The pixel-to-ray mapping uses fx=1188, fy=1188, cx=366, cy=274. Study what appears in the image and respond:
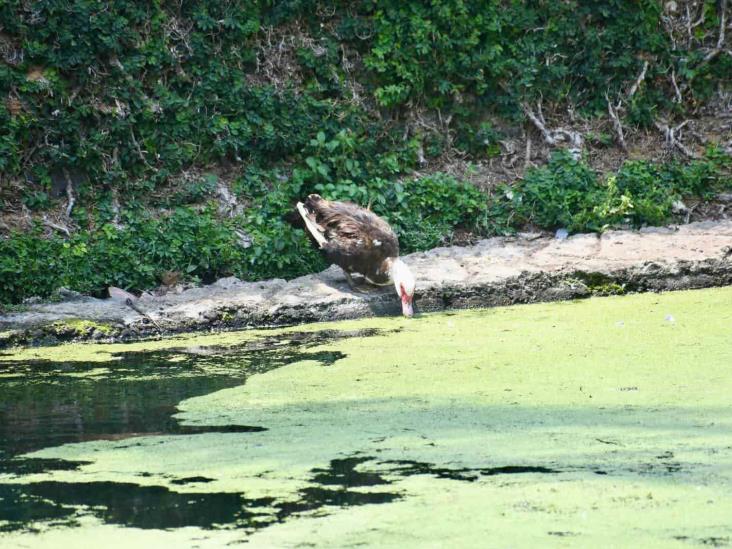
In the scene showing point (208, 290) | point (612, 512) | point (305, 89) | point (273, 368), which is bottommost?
point (612, 512)

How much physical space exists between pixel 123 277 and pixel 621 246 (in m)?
3.64

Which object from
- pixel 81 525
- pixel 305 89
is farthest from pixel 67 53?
pixel 81 525

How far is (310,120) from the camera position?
10.4m

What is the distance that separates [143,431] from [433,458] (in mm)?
1326

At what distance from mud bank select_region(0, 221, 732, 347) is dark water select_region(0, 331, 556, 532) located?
593 millimetres

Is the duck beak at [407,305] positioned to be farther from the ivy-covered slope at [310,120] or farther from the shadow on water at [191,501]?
the shadow on water at [191,501]

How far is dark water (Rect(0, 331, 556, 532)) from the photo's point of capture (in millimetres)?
3707

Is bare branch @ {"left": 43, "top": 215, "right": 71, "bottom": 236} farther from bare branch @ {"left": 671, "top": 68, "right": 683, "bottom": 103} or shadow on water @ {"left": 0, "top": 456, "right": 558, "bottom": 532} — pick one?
bare branch @ {"left": 671, "top": 68, "right": 683, "bottom": 103}

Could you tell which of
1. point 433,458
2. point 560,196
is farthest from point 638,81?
point 433,458

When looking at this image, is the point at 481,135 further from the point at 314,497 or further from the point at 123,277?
the point at 314,497

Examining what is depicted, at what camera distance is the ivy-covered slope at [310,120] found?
922cm

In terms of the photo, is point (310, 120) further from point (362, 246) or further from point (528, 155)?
point (362, 246)

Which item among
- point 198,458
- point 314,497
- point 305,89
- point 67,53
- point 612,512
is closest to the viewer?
point 612,512

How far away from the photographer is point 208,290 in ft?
26.4
